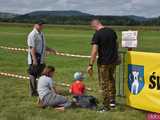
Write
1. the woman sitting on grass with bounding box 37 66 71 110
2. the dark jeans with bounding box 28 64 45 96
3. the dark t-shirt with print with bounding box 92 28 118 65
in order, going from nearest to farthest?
the dark t-shirt with print with bounding box 92 28 118 65
the woman sitting on grass with bounding box 37 66 71 110
the dark jeans with bounding box 28 64 45 96

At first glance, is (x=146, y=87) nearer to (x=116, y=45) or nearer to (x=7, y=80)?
(x=116, y=45)

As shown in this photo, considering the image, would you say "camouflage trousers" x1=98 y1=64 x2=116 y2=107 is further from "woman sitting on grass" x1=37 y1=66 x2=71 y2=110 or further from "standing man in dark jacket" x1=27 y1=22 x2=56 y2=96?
"standing man in dark jacket" x1=27 y1=22 x2=56 y2=96

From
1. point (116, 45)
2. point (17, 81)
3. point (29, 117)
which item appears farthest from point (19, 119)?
point (17, 81)

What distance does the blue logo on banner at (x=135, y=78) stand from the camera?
10.5 m

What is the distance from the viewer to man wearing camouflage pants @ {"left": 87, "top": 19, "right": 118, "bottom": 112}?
33.1 ft

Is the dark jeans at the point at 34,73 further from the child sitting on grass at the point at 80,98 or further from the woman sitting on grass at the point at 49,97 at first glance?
the woman sitting on grass at the point at 49,97

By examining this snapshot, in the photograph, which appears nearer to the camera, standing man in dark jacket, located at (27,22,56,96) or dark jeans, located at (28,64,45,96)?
standing man in dark jacket, located at (27,22,56,96)

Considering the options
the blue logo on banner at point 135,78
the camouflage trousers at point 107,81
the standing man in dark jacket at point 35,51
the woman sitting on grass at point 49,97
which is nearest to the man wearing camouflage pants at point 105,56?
the camouflage trousers at point 107,81

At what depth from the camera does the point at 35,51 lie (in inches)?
475

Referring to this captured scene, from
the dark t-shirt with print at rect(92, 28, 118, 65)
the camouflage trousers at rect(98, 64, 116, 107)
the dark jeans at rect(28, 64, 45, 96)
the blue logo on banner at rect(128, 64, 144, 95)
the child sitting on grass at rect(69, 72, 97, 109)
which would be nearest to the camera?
the dark t-shirt with print at rect(92, 28, 118, 65)

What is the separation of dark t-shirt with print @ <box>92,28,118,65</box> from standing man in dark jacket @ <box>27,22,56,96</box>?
2.27m

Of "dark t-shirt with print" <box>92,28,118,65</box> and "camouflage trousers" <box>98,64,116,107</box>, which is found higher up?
"dark t-shirt with print" <box>92,28,118,65</box>

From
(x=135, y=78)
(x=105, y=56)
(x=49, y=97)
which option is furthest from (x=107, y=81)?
(x=49, y=97)

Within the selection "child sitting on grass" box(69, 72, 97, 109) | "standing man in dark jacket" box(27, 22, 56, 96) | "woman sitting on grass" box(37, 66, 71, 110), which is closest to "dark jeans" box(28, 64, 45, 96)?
"standing man in dark jacket" box(27, 22, 56, 96)
